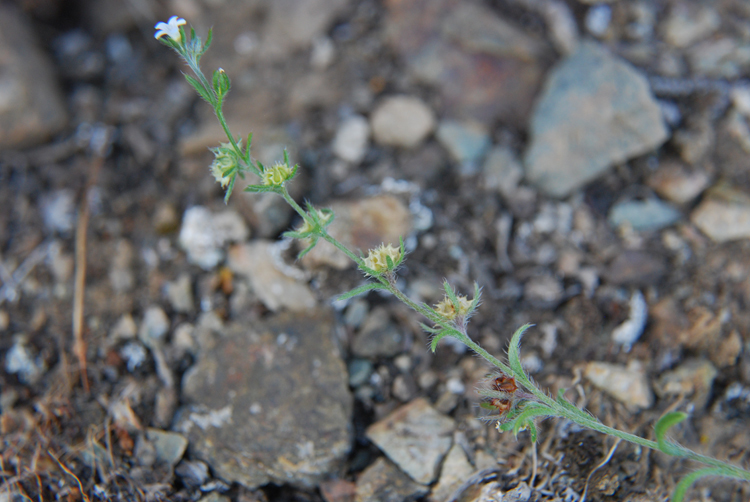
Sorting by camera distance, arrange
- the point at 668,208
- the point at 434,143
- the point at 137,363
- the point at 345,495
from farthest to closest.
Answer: the point at 434,143 → the point at 668,208 → the point at 137,363 → the point at 345,495

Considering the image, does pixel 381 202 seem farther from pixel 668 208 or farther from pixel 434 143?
pixel 668 208

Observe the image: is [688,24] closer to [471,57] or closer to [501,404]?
[471,57]

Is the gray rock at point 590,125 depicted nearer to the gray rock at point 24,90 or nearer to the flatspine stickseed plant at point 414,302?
the flatspine stickseed plant at point 414,302

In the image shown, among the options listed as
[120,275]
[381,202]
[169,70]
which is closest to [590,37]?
[381,202]

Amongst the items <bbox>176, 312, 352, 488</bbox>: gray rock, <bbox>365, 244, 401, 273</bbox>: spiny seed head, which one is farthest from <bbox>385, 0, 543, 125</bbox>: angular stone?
<bbox>176, 312, 352, 488</bbox>: gray rock

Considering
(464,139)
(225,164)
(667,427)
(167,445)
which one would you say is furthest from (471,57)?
(167,445)

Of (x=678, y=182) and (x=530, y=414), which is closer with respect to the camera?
(x=530, y=414)

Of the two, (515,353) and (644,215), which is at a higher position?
(515,353)
